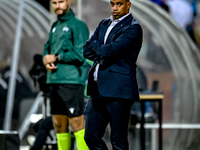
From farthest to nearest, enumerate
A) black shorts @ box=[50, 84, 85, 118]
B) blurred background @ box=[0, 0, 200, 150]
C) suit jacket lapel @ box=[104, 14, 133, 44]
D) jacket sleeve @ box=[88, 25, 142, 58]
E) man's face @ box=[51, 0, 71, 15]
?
blurred background @ box=[0, 0, 200, 150] < man's face @ box=[51, 0, 71, 15] < black shorts @ box=[50, 84, 85, 118] < suit jacket lapel @ box=[104, 14, 133, 44] < jacket sleeve @ box=[88, 25, 142, 58]

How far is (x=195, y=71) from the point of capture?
4.08 metres

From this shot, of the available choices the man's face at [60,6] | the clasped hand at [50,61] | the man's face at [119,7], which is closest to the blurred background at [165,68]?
the man's face at [60,6]

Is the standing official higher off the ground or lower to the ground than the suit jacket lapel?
lower

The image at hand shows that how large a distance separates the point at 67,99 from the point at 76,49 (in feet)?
1.42

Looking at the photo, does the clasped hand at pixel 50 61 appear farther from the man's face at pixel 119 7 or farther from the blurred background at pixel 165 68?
the blurred background at pixel 165 68

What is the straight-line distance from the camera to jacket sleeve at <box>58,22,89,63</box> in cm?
300

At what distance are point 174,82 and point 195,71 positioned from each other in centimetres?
27

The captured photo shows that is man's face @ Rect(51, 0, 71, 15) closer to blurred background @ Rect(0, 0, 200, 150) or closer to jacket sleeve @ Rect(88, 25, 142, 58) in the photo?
jacket sleeve @ Rect(88, 25, 142, 58)

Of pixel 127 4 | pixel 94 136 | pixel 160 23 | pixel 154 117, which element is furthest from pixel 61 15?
pixel 154 117

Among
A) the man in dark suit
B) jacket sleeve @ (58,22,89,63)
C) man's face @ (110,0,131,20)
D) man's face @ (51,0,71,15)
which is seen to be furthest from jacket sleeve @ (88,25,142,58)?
man's face @ (51,0,71,15)

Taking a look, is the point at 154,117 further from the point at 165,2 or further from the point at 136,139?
the point at 165,2

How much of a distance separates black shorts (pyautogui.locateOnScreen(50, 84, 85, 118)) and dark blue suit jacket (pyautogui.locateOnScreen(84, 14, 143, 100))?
0.53m

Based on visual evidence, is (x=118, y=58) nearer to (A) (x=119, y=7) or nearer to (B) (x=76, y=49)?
(A) (x=119, y=7)

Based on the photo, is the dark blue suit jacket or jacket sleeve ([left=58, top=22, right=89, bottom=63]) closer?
the dark blue suit jacket
